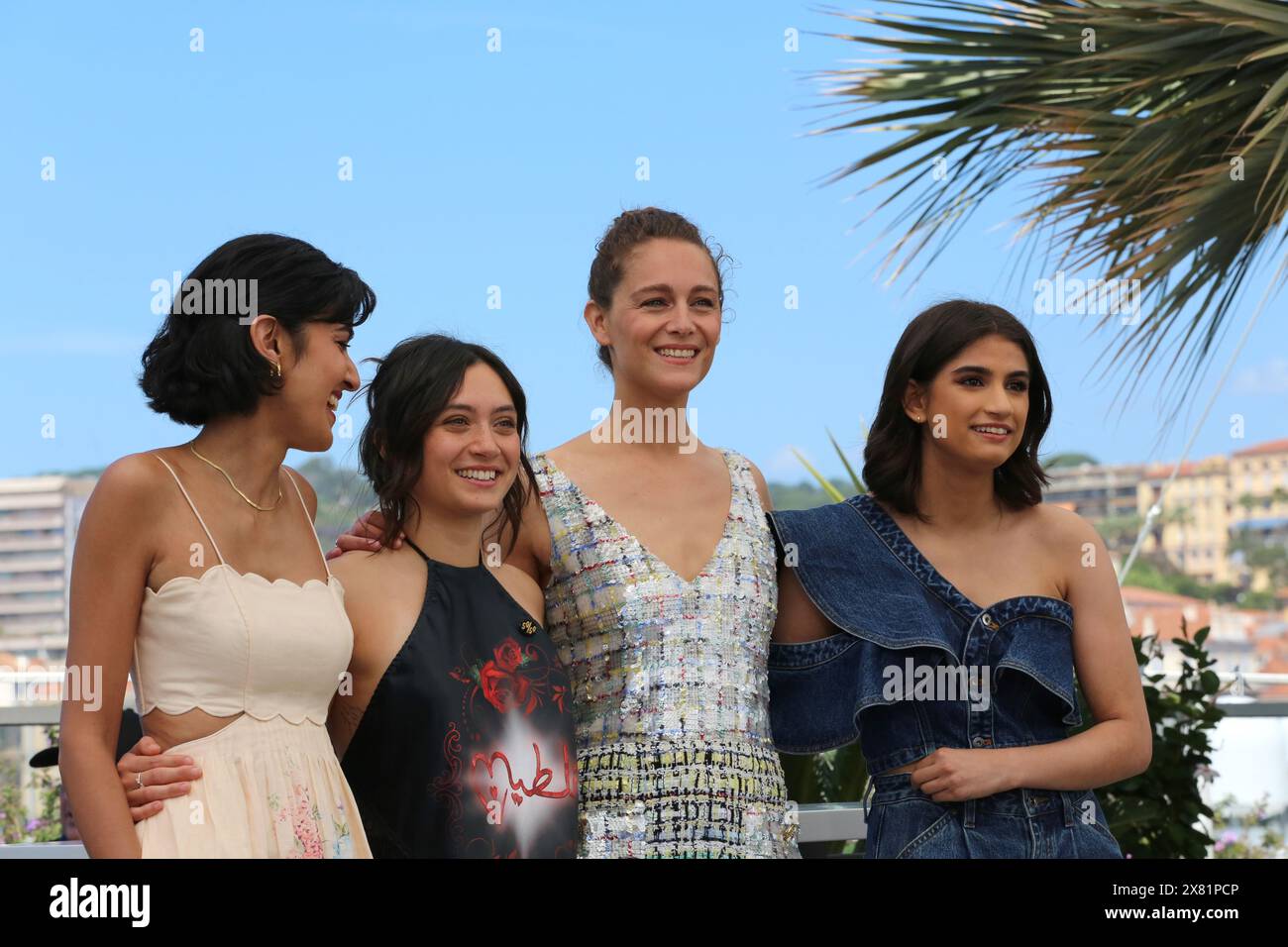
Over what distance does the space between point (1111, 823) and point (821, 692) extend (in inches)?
87.7

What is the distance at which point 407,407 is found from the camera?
236cm

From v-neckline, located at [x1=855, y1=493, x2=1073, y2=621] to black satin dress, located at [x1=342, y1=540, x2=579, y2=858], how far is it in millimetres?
689

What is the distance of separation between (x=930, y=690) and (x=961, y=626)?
0.13 m

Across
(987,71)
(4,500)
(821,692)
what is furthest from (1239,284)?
(4,500)

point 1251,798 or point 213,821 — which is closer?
point 213,821

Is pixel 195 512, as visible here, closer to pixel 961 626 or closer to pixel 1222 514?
pixel 961 626

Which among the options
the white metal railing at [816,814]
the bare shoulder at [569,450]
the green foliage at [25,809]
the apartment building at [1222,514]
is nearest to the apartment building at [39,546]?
the green foliage at [25,809]

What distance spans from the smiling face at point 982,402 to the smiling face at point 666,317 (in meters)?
0.42

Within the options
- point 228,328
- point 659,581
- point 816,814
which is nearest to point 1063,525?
point 659,581

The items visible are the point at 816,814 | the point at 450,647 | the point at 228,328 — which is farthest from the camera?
the point at 816,814

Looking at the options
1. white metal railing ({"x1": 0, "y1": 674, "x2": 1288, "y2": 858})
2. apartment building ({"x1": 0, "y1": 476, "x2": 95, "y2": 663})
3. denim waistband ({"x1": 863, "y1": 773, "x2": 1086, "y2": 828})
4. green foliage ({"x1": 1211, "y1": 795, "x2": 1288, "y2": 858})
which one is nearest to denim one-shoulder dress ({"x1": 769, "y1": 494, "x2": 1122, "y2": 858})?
denim waistband ({"x1": 863, "y1": 773, "x2": 1086, "y2": 828})

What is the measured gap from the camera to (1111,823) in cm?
441

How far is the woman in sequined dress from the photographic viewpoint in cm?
235
